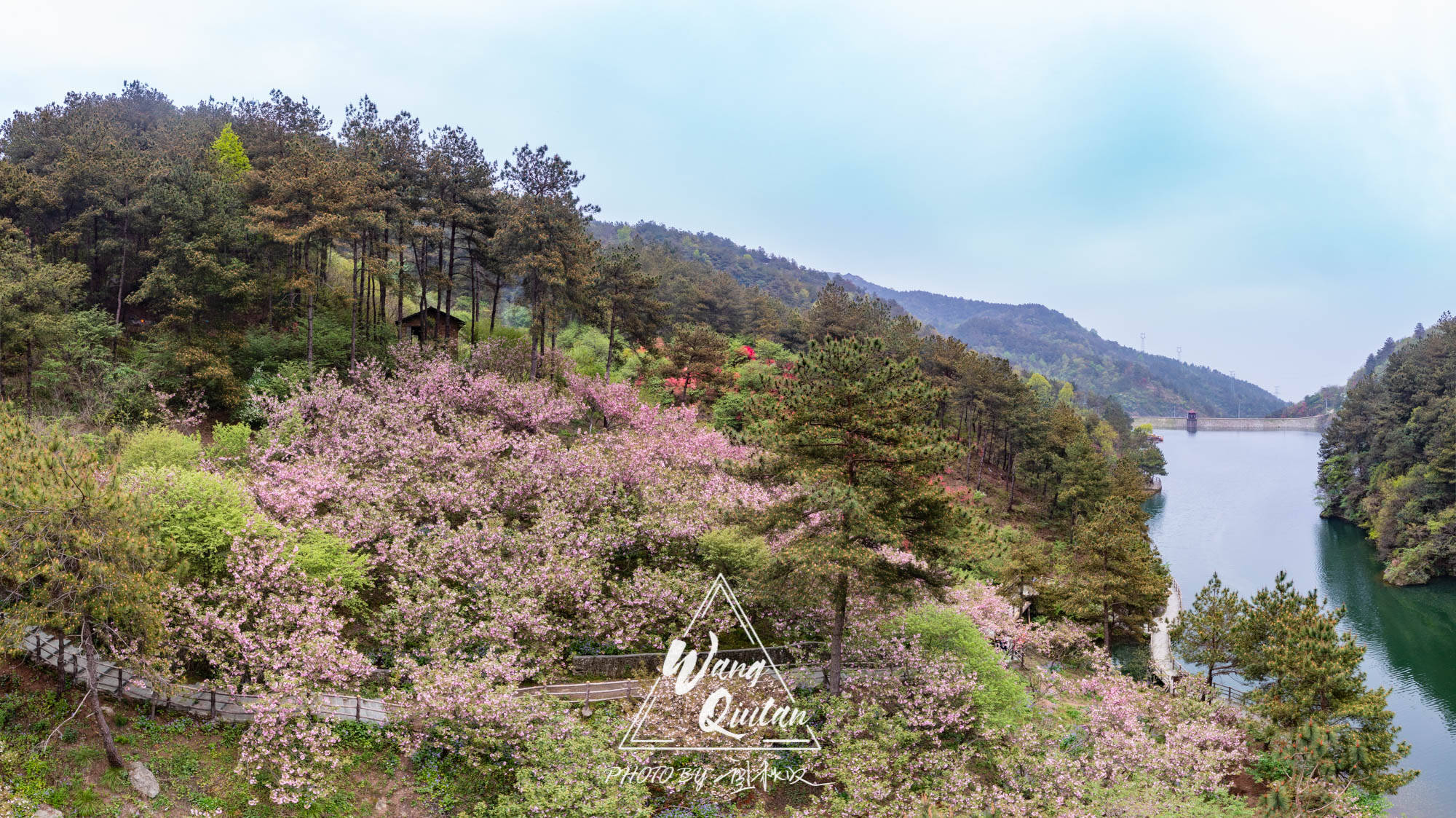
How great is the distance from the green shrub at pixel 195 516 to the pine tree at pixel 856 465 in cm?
1280

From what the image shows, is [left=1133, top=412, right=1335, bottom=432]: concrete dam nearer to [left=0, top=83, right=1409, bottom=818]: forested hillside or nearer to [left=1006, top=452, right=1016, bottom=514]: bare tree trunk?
[left=1006, top=452, right=1016, bottom=514]: bare tree trunk

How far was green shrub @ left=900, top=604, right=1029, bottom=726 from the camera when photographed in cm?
2020

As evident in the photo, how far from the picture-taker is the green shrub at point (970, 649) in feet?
66.3

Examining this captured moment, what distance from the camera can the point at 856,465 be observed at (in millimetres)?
18500

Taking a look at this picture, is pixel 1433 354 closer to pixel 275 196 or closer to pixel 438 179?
pixel 438 179

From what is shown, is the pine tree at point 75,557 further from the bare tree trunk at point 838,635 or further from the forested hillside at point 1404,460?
the forested hillside at point 1404,460

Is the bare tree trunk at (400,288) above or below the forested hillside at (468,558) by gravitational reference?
above

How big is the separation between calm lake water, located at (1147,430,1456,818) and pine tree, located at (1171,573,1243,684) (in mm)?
6395

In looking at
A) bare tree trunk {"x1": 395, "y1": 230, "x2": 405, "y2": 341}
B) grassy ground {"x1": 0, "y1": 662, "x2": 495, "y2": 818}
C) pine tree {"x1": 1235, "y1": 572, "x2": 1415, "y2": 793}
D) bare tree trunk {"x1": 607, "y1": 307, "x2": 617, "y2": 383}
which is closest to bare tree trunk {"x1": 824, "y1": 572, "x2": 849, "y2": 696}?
grassy ground {"x1": 0, "y1": 662, "x2": 495, "y2": 818}

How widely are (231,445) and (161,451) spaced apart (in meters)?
2.10

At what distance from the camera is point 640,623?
1936 cm

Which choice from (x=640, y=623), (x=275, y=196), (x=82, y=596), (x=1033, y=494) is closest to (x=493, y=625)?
(x=640, y=623)

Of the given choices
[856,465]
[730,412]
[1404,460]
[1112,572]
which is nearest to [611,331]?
[730,412]

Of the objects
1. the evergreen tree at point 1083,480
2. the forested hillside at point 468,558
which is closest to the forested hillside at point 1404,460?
the evergreen tree at point 1083,480
